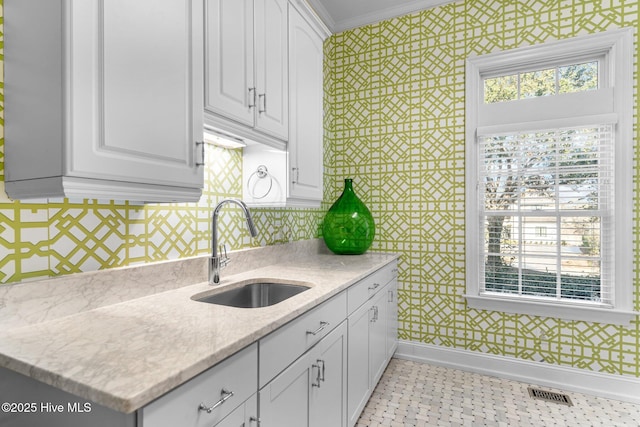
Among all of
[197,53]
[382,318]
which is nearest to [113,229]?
[197,53]

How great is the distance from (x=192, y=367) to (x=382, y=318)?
5.64 ft

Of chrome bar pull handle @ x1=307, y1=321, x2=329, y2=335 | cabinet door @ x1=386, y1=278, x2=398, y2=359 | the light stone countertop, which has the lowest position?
cabinet door @ x1=386, y1=278, x2=398, y2=359

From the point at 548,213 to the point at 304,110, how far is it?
1807mm

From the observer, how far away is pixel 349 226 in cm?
250

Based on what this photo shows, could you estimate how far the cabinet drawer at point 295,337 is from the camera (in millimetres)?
965

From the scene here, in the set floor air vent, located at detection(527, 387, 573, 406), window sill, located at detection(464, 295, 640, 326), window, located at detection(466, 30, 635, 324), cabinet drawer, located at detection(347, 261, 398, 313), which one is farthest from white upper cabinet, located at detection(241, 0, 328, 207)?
floor air vent, located at detection(527, 387, 573, 406)

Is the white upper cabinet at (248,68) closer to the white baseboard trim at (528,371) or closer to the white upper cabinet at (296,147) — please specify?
the white upper cabinet at (296,147)

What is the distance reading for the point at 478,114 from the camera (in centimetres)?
244

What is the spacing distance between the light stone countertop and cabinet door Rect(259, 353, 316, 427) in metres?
0.19

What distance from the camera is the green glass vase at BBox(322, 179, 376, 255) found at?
250cm

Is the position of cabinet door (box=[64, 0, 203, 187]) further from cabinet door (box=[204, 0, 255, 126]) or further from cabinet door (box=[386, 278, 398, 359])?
cabinet door (box=[386, 278, 398, 359])

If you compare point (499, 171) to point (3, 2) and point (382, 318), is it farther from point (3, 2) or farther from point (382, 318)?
point (3, 2)

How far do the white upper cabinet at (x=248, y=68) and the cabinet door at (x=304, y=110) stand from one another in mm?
82

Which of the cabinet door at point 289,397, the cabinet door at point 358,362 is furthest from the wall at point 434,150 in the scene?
the cabinet door at point 289,397
